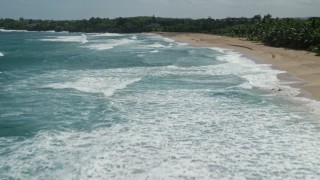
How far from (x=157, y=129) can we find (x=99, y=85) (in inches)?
540

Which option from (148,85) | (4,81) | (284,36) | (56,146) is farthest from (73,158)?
(284,36)

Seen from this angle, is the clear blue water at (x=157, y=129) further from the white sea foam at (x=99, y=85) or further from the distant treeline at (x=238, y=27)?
the distant treeline at (x=238, y=27)

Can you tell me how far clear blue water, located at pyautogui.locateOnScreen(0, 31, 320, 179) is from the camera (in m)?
15.2

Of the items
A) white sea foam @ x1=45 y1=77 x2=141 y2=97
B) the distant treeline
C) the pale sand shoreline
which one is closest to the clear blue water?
white sea foam @ x1=45 y1=77 x2=141 y2=97

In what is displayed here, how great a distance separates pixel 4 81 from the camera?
36.0 meters

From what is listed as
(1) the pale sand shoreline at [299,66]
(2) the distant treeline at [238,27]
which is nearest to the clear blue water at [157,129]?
(1) the pale sand shoreline at [299,66]

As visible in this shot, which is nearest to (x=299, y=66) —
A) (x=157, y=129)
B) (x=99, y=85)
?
(x=99, y=85)

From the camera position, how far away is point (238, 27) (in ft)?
336

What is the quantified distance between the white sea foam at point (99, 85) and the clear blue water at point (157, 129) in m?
0.08

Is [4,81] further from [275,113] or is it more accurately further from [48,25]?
[48,25]

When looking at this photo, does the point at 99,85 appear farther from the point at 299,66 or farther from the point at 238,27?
the point at 238,27

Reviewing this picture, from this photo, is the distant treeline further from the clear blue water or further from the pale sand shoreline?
the clear blue water

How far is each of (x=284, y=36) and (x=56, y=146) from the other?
51.6 metres

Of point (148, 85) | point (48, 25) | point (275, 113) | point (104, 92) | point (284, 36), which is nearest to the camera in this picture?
point (275, 113)
